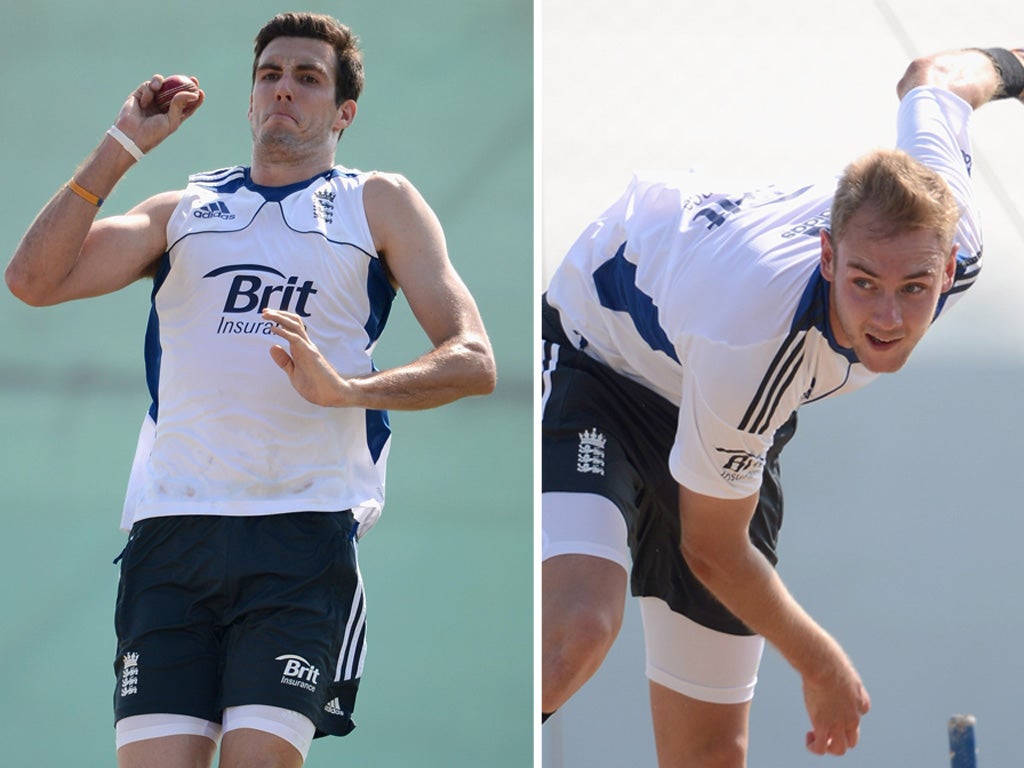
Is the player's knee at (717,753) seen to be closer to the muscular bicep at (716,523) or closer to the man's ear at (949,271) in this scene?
the muscular bicep at (716,523)

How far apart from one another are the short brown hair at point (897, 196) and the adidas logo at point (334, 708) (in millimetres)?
895

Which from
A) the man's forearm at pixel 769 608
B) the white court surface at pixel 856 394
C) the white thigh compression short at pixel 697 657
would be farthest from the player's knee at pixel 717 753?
the white court surface at pixel 856 394

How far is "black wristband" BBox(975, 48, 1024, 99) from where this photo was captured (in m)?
2.23

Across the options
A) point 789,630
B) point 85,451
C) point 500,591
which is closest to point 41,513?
point 85,451

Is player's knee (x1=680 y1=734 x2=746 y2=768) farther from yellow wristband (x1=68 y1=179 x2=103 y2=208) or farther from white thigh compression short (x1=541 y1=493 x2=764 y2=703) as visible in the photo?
yellow wristband (x1=68 y1=179 x2=103 y2=208)

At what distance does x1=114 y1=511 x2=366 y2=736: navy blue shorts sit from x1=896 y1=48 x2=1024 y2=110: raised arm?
3.73 ft

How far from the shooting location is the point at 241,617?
5.69ft

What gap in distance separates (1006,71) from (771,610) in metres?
0.94

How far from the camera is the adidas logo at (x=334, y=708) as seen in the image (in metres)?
1.75

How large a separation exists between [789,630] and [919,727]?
49.4 inches

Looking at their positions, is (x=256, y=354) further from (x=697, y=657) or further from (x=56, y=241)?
(x=697, y=657)

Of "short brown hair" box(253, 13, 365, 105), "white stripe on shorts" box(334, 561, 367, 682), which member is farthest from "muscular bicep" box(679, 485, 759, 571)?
"short brown hair" box(253, 13, 365, 105)

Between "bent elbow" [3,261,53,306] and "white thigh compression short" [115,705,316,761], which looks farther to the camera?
"bent elbow" [3,261,53,306]

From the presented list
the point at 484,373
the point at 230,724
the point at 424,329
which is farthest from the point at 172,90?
the point at 230,724
